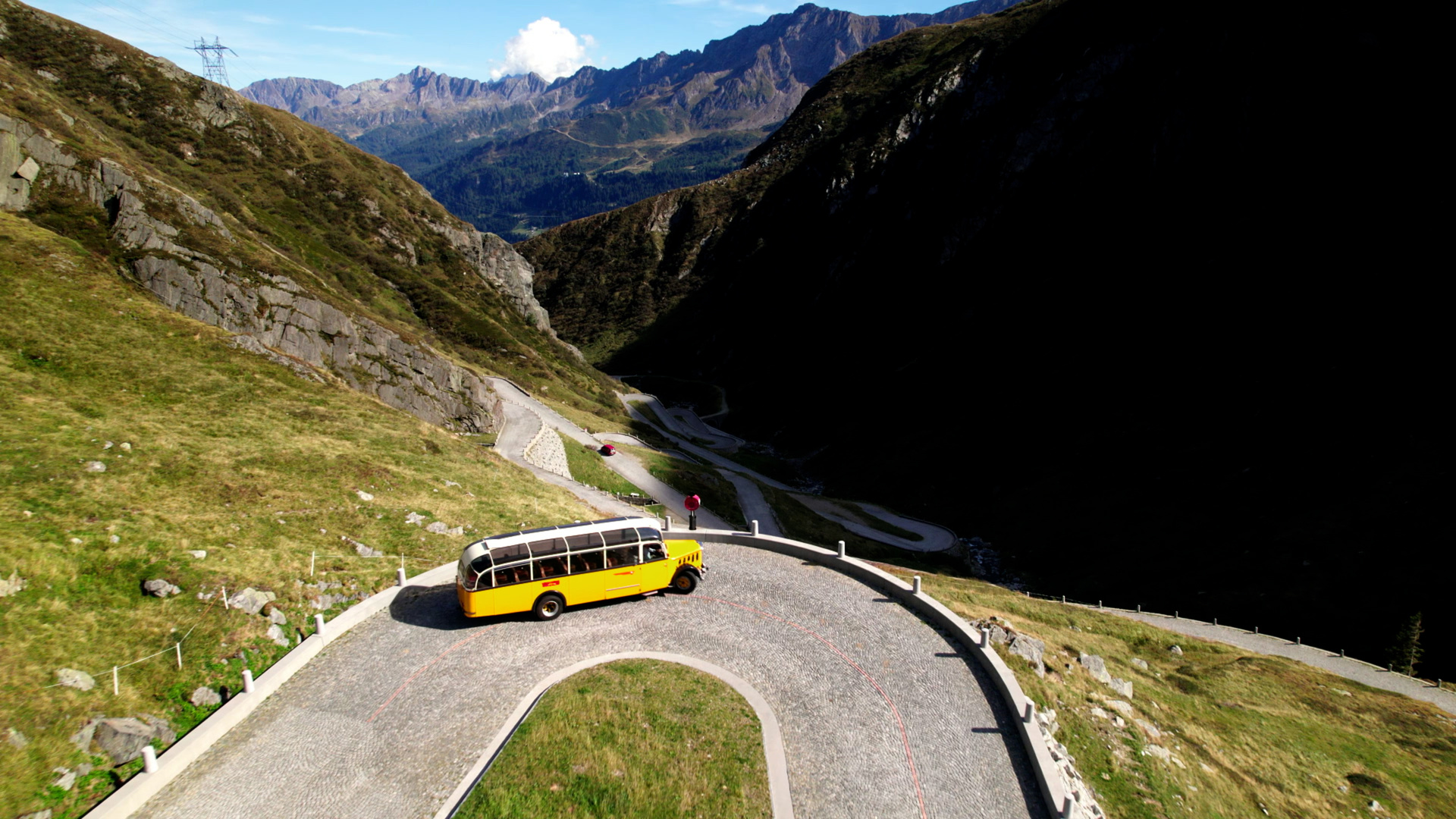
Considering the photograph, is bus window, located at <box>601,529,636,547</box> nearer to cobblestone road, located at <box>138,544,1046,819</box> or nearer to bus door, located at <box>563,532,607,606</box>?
bus door, located at <box>563,532,607,606</box>

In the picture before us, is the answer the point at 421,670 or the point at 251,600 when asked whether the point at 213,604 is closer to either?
the point at 251,600

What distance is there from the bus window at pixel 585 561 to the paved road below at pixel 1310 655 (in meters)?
35.7

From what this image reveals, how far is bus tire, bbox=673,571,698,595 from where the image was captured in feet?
72.7

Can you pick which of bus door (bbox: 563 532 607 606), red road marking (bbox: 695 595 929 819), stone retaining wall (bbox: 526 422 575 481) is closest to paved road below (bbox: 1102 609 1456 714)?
red road marking (bbox: 695 595 929 819)

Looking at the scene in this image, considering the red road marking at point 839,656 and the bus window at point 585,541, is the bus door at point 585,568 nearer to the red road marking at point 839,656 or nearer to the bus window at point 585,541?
the bus window at point 585,541

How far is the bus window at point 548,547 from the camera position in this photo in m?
20.0

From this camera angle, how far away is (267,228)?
65.5 metres

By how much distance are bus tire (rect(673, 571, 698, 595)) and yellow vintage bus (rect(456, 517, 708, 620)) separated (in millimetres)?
25

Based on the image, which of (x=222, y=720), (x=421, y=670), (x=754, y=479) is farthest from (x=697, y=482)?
(x=222, y=720)

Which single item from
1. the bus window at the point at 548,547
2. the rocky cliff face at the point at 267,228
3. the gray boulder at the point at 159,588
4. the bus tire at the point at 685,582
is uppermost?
the rocky cliff face at the point at 267,228

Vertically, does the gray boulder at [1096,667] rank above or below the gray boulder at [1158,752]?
above

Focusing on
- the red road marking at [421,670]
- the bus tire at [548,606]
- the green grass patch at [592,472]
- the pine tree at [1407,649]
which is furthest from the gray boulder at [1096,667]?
the green grass patch at [592,472]

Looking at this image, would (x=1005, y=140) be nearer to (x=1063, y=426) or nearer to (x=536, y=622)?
(x=1063, y=426)

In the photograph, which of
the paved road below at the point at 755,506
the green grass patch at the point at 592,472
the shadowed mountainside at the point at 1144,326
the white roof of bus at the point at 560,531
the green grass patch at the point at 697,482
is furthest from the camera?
the green grass patch at the point at 697,482
